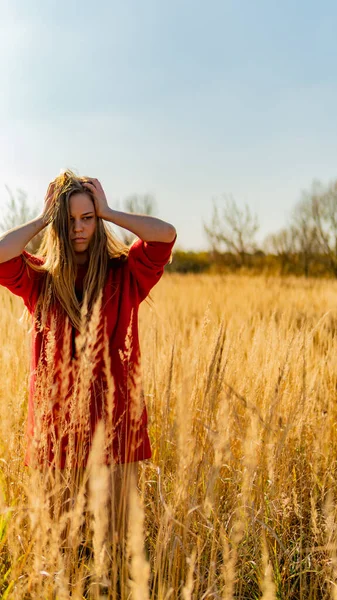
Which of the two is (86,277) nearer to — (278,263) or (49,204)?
(49,204)

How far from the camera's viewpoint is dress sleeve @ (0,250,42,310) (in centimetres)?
167

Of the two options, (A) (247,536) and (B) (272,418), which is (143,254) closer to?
(B) (272,418)

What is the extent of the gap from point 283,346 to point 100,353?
35.7 inches

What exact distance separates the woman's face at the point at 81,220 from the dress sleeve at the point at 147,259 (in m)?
0.16

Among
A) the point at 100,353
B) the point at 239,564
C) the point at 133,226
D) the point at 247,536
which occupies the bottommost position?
the point at 239,564

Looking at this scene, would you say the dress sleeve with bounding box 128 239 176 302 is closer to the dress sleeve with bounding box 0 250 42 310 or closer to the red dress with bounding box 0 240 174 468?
the red dress with bounding box 0 240 174 468

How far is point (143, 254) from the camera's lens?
170 cm

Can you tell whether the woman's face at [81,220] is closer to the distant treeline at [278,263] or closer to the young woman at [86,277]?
the young woman at [86,277]

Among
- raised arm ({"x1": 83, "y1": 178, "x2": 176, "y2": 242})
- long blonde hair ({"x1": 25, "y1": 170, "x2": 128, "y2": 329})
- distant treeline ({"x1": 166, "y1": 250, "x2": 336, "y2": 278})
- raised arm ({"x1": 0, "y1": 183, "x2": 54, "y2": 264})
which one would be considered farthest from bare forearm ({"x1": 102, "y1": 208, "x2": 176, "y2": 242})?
distant treeline ({"x1": 166, "y1": 250, "x2": 336, "y2": 278})

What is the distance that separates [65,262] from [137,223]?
0.27 m

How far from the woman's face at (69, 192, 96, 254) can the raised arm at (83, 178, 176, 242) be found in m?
0.03

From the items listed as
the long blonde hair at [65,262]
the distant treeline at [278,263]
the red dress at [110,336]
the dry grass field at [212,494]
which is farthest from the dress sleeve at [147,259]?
the distant treeline at [278,263]

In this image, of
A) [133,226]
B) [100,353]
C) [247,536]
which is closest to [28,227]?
[133,226]

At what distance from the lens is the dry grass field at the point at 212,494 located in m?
1.17
